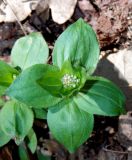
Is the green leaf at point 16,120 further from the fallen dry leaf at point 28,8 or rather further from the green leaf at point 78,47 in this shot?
the fallen dry leaf at point 28,8

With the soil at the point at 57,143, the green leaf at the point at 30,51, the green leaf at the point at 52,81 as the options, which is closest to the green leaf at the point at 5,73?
the green leaf at the point at 30,51

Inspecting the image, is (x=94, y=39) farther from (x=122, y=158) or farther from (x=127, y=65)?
(x=122, y=158)

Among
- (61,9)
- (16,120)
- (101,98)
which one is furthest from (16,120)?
(61,9)

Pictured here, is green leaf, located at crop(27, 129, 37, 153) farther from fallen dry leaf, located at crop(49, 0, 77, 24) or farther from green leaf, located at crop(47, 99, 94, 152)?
fallen dry leaf, located at crop(49, 0, 77, 24)

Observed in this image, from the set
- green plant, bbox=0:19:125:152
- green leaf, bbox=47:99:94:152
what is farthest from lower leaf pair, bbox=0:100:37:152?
green leaf, bbox=47:99:94:152

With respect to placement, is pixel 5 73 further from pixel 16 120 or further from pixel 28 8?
pixel 28 8
